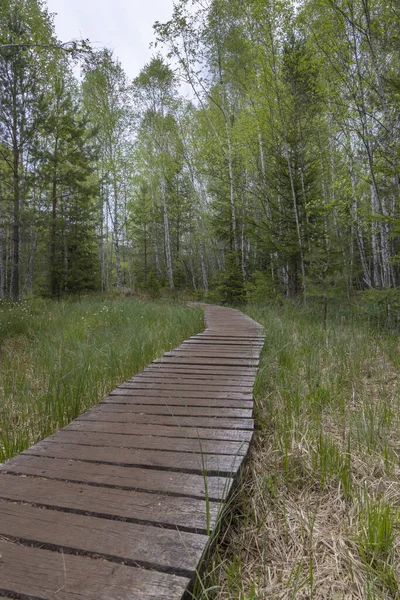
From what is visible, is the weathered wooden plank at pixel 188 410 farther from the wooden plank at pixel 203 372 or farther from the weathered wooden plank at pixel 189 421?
the wooden plank at pixel 203 372

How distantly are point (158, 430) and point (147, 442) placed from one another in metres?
0.16

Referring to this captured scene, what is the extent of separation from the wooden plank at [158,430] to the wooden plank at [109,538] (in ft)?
2.32

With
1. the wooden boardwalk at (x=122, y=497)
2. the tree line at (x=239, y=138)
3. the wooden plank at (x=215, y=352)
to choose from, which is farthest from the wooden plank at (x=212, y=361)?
the tree line at (x=239, y=138)

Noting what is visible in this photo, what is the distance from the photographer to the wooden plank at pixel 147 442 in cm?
179

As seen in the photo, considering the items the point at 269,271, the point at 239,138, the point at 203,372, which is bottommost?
the point at 203,372

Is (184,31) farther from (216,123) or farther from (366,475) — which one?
(366,475)

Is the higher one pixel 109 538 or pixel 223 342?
pixel 223 342

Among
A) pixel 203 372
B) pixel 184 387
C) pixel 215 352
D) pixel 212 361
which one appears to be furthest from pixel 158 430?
pixel 215 352

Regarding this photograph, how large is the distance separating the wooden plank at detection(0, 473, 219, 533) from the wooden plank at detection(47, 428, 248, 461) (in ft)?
1.19

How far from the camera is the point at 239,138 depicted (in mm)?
12148

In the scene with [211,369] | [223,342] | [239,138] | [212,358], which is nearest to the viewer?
[211,369]

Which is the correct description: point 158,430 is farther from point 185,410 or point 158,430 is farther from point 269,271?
point 269,271

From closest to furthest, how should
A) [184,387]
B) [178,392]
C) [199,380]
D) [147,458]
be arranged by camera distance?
[147,458] < [178,392] < [184,387] < [199,380]

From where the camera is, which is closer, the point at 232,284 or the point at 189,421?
the point at 189,421
